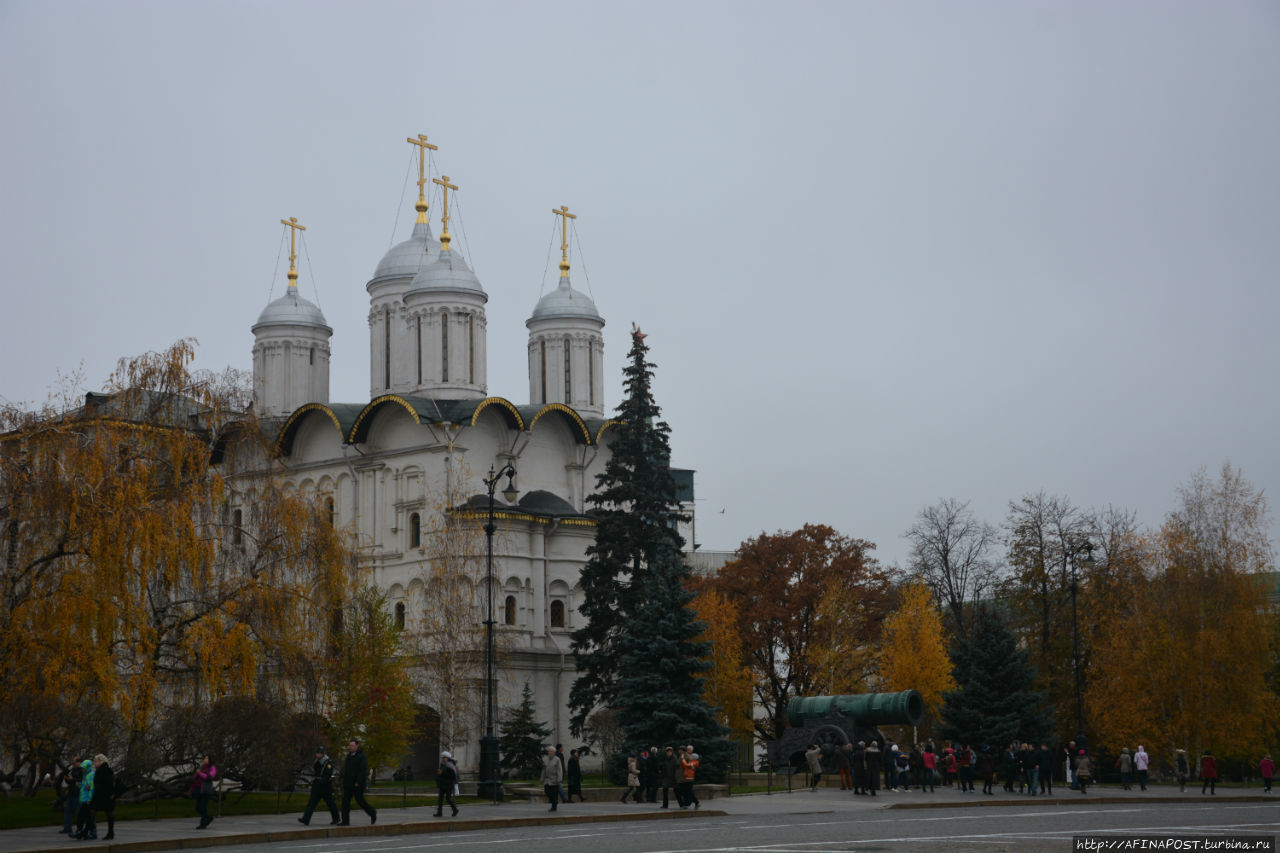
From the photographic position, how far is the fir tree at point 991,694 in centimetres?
3859

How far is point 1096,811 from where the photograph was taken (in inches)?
958

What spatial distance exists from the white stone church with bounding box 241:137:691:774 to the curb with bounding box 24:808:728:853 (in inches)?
927

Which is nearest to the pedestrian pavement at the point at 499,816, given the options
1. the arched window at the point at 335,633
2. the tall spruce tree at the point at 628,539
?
the arched window at the point at 335,633

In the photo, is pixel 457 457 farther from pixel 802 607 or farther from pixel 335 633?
pixel 335 633

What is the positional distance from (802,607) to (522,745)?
13.1 m

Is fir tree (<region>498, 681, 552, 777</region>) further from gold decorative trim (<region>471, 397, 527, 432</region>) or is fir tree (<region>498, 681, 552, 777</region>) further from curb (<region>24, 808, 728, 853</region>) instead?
curb (<region>24, 808, 728, 853</region>)

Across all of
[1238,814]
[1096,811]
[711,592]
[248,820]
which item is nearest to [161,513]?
[248,820]

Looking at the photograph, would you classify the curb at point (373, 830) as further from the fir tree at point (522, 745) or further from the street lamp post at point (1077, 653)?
the fir tree at point (522, 745)

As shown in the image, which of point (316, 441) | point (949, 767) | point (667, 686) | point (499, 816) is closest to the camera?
point (499, 816)

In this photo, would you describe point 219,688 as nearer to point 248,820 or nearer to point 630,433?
point 248,820

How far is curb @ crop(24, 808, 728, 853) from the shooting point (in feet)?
63.2

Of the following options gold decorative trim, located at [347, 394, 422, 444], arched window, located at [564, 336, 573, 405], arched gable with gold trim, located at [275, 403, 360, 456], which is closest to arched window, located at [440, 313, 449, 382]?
gold decorative trim, located at [347, 394, 422, 444]

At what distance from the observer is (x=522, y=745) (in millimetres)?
43844

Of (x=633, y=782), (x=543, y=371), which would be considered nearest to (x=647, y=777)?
(x=633, y=782)
